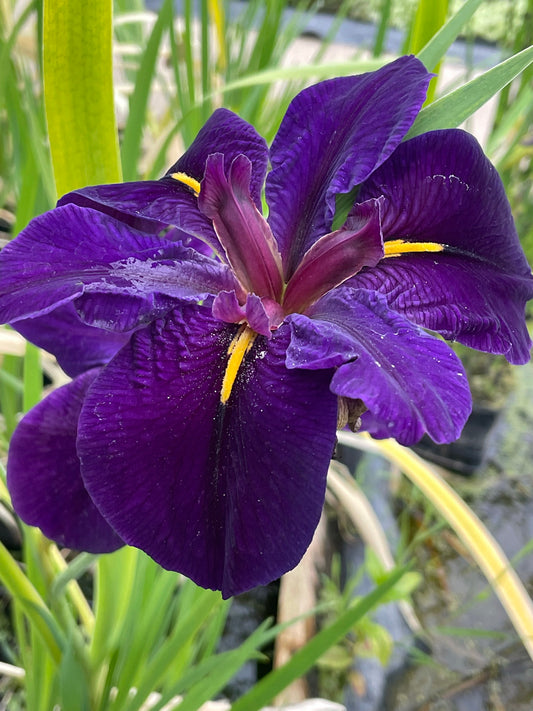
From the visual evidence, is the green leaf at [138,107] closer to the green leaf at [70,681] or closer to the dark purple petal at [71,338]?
the dark purple petal at [71,338]

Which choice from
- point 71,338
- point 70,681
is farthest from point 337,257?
point 70,681

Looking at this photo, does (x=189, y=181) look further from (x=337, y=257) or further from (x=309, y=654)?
(x=309, y=654)

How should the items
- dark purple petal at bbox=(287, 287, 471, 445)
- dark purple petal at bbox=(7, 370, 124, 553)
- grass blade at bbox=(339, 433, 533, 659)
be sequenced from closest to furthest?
dark purple petal at bbox=(287, 287, 471, 445) < dark purple petal at bbox=(7, 370, 124, 553) < grass blade at bbox=(339, 433, 533, 659)

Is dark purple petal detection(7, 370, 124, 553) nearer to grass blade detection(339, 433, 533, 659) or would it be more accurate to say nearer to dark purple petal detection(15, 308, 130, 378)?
dark purple petal detection(15, 308, 130, 378)

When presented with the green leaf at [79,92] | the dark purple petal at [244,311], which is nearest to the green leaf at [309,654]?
the dark purple petal at [244,311]

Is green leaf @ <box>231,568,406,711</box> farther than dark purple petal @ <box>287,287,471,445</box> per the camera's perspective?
Yes

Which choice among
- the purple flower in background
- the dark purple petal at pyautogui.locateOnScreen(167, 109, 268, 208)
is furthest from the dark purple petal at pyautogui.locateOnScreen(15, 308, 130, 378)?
the dark purple petal at pyautogui.locateOnScreen(167, 109, 268, 208)
